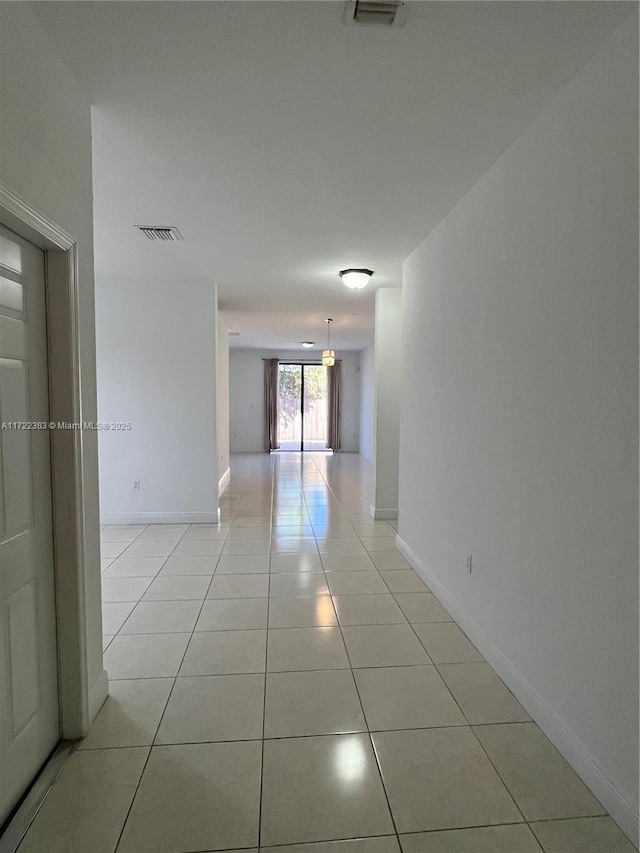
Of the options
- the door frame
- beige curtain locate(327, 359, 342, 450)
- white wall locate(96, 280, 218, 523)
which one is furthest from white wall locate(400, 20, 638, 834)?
beige curtain locate(327, 359, 342, 450)

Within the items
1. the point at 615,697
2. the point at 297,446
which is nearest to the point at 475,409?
the point at 615,697

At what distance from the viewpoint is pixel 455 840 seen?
1.47 m

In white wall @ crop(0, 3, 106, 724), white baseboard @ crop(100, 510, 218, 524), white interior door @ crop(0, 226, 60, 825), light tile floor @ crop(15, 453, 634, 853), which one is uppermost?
white wall @ crop(0, 3, 106, 724)

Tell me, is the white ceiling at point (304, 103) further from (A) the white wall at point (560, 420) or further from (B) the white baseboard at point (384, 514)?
(B) the white baseboard at point (384, 514)

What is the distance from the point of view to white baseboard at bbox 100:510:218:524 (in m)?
5.21

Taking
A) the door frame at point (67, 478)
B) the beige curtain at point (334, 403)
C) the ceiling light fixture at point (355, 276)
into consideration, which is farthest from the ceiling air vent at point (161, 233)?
the beige curtain at point (334, 403)

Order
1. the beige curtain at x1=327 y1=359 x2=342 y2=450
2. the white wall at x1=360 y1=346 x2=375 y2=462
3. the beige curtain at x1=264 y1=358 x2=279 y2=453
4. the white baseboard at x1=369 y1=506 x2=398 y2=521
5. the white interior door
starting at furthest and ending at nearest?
the beige curtain at x1=327 y1=359 x2=342 y2=450 < the beige curtain at x1=264 y1=358 x2=279 y2=453 < the white wall at x1=360 y1=346 x2=375 y2=462 < the white baseboard at x1=369 y1=506 x2=398 y2=521 < the white interior door

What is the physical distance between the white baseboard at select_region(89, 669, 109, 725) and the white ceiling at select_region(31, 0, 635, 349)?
8.41ft

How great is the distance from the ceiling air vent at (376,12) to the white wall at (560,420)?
772 millimetres

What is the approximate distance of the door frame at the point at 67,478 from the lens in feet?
5.82

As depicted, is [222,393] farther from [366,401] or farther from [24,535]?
[24,535]

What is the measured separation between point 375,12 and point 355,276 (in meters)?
2.90

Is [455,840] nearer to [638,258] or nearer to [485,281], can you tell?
[638,258]

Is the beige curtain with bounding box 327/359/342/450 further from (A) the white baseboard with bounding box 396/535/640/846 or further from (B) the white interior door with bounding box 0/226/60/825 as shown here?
(B) the white interior door with bounding box 0/226/60/825
